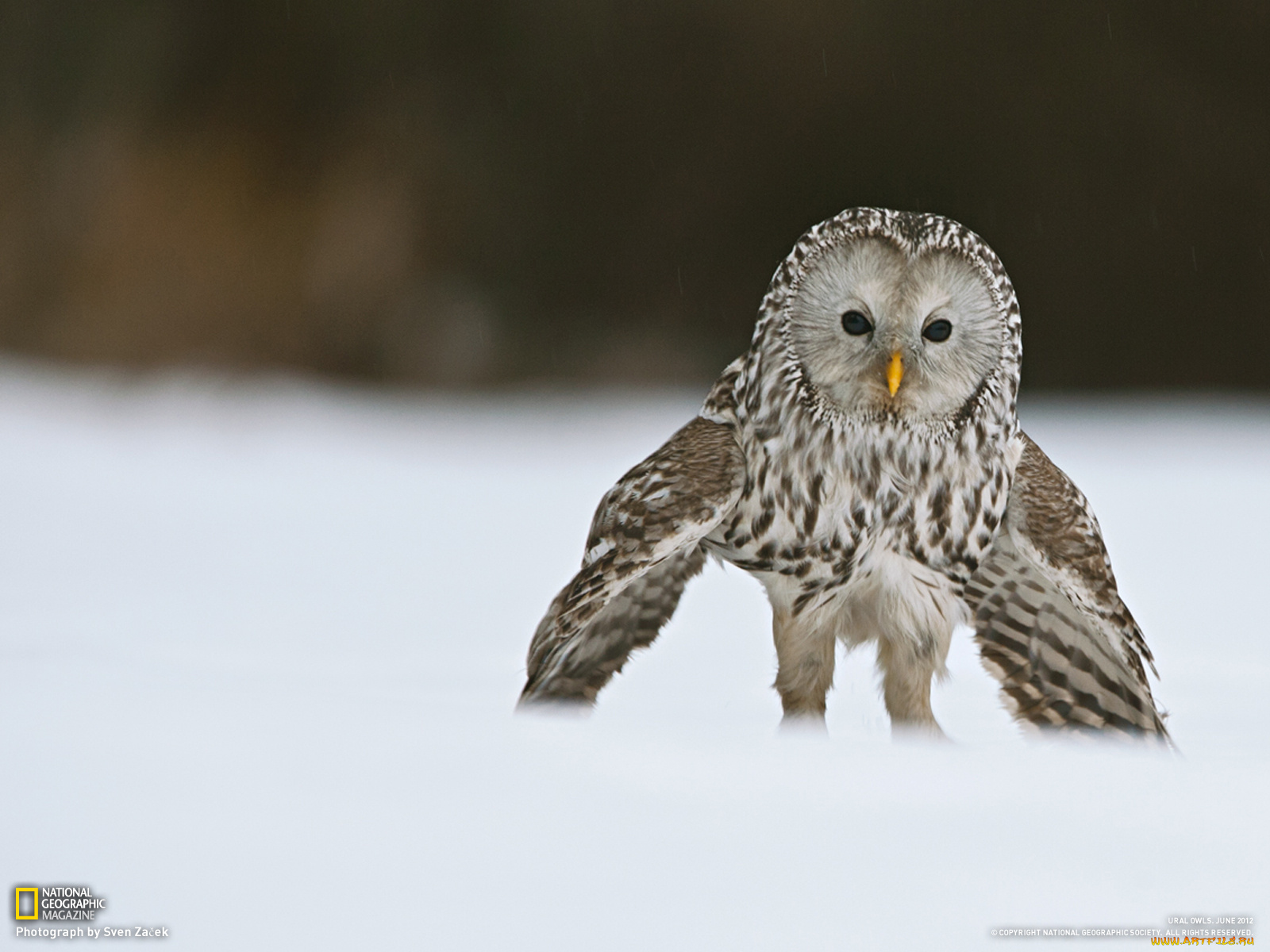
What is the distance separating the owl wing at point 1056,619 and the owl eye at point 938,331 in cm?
36

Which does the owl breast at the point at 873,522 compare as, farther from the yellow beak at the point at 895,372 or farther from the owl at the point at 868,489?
the yellow beak at the point at 895,372

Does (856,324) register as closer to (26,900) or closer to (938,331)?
(938,331)

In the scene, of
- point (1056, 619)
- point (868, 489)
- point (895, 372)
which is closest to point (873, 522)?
point (868, 489)

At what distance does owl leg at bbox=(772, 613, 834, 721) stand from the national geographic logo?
1.29 meters

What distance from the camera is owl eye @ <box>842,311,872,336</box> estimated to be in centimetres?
220

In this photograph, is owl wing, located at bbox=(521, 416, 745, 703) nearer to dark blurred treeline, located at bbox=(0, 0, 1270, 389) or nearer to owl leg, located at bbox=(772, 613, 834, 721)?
owl leg, located at bbox=(772, 613, 834, 721)

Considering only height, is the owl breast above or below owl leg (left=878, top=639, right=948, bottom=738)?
above

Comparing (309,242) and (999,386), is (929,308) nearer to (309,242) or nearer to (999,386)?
(999,386)

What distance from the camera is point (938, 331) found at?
7.20 feet

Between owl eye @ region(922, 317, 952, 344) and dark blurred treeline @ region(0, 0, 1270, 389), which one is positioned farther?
dark blurred treeline @ region(0, 0, 1270, 389)

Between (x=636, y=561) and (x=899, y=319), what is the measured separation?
0.53 metres

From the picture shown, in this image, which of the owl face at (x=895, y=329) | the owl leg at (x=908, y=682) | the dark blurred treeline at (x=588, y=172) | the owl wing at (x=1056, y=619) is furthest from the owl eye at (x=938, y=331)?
the dark blurred treeline at (x=588, y=172)

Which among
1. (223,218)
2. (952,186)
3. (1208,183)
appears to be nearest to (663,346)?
(952,186)

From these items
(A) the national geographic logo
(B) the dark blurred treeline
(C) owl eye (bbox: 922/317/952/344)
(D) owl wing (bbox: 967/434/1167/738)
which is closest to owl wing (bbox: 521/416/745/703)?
(C) owl eye (bbox: 922/317/952/344)
